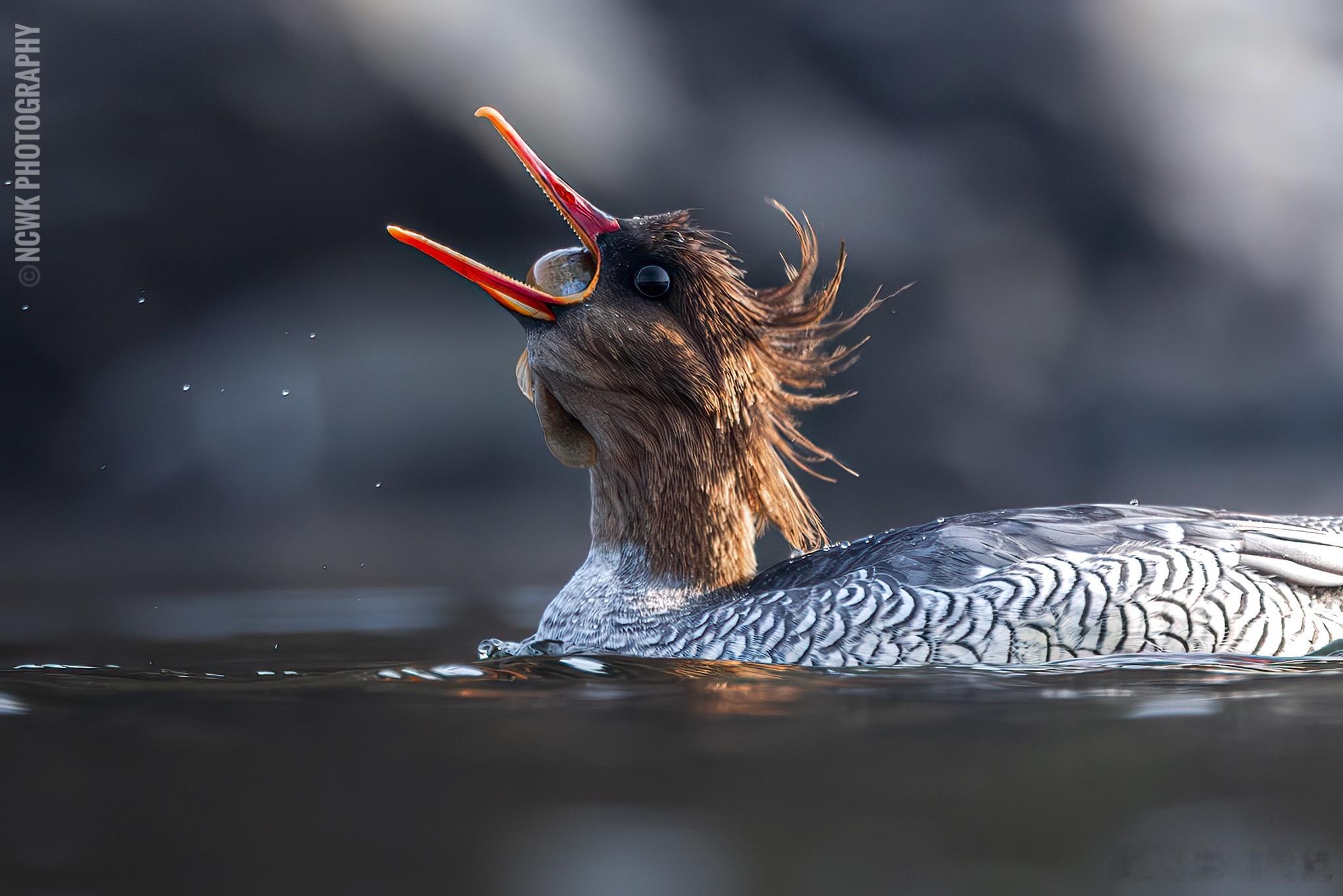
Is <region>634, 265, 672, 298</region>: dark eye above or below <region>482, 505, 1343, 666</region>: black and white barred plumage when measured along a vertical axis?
above

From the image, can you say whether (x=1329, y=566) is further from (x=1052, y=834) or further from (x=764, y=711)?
(x=1052, y=834)

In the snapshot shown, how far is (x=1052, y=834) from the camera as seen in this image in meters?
2.08

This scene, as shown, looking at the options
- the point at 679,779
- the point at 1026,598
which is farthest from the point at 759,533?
the point at 679,779

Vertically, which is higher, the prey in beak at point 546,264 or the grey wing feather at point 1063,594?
the prey in beak at point 546,264

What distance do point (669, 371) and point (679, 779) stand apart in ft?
5.63

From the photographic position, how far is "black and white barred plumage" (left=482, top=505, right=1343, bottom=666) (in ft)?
11.4

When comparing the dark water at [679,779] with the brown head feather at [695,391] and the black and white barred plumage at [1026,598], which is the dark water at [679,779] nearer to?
the black and white barred plumage at [1026,598]

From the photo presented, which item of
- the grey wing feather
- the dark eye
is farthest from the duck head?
the grey wing feather

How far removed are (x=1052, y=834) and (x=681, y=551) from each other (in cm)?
204

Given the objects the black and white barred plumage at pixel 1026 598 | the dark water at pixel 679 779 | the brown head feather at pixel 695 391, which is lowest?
the dark water at pixel 679 779

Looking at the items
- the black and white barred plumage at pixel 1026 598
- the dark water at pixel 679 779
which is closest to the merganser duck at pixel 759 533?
the black and white barred plumage at pixel 1026 598

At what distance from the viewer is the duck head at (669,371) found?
387cm

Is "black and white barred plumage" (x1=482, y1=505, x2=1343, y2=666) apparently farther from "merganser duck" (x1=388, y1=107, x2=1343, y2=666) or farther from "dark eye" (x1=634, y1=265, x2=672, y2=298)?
"dark eye" (x1=634, y1=265, x2=672, y2=298)

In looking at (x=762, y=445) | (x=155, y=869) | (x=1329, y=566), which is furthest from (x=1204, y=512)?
(x=155, y=869)
